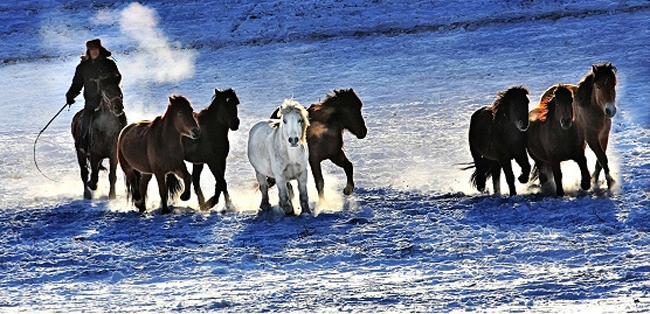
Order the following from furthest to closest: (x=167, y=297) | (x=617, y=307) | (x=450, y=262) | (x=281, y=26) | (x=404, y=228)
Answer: (x=281, y=26), (x=404, y=228), (x=450, y=262), (x=167, y=297), (x=617, y=307)

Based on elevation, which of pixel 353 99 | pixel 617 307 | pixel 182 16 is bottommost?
pixel 617 307

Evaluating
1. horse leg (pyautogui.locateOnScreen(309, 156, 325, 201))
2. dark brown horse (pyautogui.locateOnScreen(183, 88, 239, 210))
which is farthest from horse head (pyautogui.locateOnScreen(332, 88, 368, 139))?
dark brown horse (pyautogui.locateOnScreen(183, 88, 239, 210))

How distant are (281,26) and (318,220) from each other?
1924cm

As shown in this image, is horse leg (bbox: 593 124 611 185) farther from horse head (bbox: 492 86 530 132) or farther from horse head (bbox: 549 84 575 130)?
horse head (bbox: 492 86 530 132)

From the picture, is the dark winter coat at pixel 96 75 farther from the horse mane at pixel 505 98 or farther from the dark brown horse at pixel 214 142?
the horse mane at pixel 505 98

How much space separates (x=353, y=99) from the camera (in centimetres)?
1335

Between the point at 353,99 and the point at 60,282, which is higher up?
the point at 353,99

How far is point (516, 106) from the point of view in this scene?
494 inches

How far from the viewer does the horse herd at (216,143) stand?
1177 centimetres

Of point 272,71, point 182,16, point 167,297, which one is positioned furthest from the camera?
point 182,16

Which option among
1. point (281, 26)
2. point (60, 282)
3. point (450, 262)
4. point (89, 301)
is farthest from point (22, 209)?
point (281, 26)

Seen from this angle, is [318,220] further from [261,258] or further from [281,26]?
[281,26]

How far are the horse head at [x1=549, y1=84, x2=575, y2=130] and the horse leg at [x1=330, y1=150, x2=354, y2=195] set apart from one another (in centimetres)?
275

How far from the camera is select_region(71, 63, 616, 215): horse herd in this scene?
12086 mm
